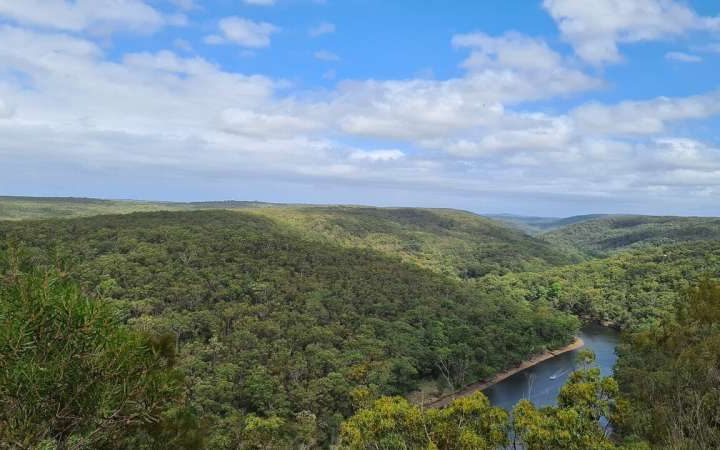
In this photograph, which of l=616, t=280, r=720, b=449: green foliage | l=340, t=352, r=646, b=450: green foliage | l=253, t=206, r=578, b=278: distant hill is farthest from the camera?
l=253, t=206, r=578, b=278: distant hill

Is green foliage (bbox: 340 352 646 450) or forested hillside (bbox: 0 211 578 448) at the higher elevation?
green foliage (bbox: 340 352 646 450)

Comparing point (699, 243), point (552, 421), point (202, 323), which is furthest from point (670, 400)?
point (699, 243)

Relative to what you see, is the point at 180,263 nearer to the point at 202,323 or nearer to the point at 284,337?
the point at 202,323

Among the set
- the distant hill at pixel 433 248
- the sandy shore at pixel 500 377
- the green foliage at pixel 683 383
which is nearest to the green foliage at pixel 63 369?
the green foliage at pixel 683 383

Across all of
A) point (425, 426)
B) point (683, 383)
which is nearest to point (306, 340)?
point (425, 426)

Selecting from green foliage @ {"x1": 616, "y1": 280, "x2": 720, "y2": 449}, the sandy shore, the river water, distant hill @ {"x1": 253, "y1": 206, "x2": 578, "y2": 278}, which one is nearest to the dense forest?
green foliage @ {"x1": 616, "y1": 280, "x2": 720, "y2": 449}

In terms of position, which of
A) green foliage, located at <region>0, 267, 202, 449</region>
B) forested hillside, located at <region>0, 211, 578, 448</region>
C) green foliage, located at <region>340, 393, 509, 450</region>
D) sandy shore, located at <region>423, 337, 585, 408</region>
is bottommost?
sandy shore, located at <region>423, 337, 585, 408</region>

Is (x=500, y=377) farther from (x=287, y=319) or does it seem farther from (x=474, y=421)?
(x=474, y=421)

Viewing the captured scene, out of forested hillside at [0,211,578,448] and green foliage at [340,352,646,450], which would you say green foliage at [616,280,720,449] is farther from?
forested hillside at [0,211,578,448]
